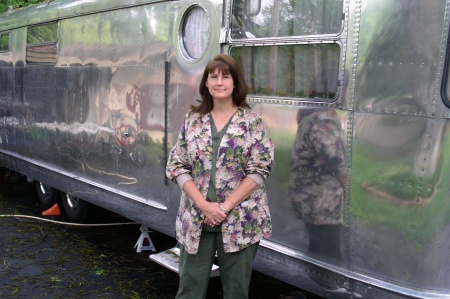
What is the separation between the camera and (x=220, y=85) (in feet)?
10.3

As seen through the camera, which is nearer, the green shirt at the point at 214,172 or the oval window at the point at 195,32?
the green shirt at the point at 214,172

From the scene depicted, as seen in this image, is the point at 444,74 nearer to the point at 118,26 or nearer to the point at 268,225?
the point at 268,225

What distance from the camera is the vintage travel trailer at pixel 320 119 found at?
9.86ft

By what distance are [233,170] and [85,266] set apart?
10.1 feet

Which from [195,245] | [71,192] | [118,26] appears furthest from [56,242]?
[195,245]

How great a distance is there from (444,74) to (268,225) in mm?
1250

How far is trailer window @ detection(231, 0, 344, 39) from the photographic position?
3402mm

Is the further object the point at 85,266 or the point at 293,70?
the point at 85,266

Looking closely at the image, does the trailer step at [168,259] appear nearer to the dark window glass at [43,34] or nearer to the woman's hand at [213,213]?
the woman's hand at [213,213]

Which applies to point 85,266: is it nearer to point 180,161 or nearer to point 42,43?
point 180,161

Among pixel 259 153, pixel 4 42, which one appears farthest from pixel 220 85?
pixel 4 42

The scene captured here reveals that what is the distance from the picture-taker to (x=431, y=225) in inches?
118

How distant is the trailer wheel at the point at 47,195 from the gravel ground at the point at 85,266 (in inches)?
15.2

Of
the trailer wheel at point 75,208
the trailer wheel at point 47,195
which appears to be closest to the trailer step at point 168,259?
the trailer wheel at point 75,208
